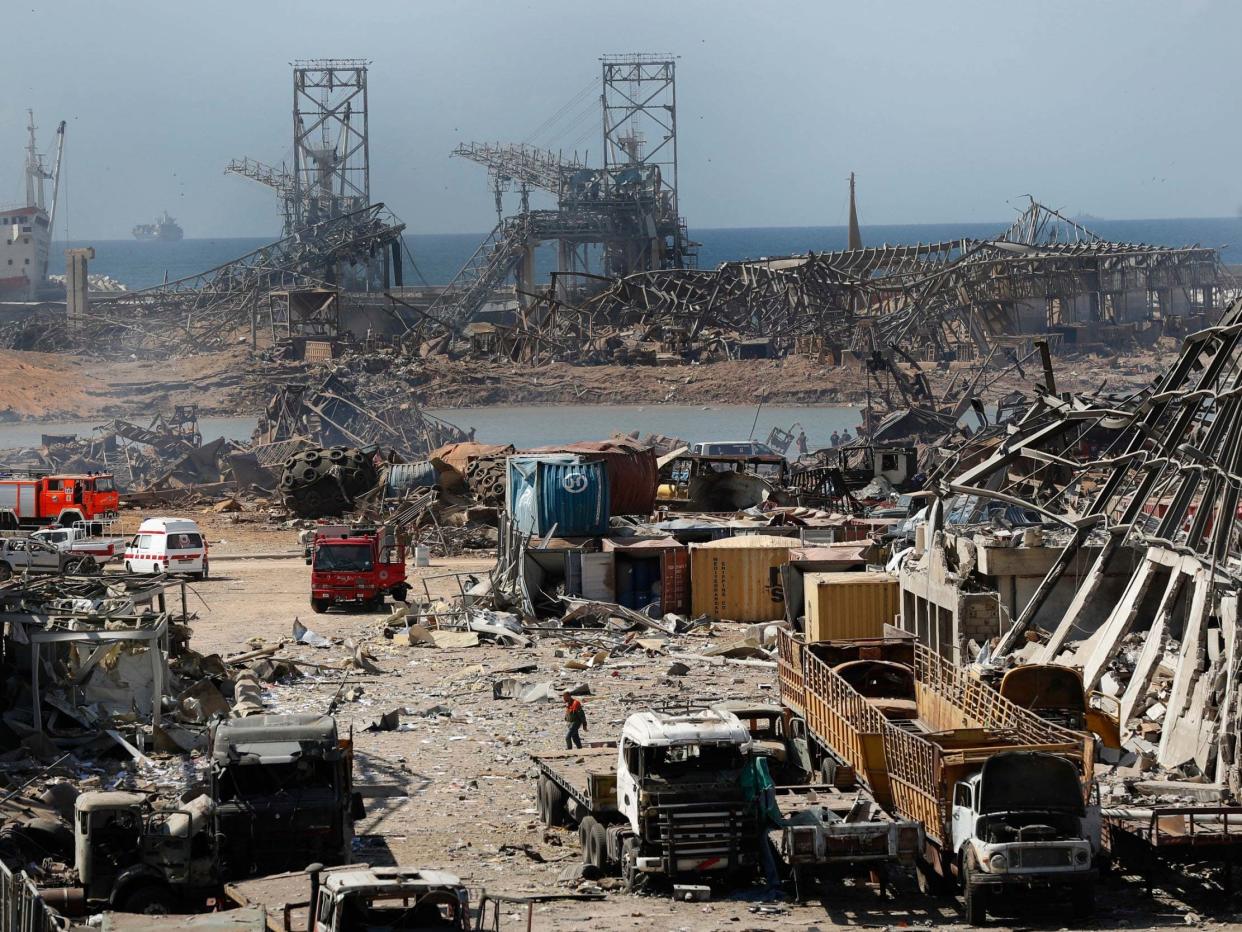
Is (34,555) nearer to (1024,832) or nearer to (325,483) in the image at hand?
(325,483)

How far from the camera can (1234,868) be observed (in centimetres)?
1412

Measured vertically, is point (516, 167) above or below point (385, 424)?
above

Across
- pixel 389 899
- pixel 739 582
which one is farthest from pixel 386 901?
pixel 739 582

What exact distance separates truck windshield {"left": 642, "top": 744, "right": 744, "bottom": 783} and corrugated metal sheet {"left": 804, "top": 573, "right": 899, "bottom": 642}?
37.4 ft

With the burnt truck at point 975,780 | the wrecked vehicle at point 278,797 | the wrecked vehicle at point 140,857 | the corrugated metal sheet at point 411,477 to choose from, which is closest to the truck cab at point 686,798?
the burnt truck at point 975,780

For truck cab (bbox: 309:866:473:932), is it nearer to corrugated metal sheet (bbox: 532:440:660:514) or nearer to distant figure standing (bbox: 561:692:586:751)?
distant figure standing (bbox: 561:692:586:751)

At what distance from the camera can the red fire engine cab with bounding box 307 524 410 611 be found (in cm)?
3056

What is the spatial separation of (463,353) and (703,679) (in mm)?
60652

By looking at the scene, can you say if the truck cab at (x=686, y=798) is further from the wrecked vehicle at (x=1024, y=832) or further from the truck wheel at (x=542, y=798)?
the truck wheel at (x=542, y=798)

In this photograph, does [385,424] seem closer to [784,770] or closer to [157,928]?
[784,770]

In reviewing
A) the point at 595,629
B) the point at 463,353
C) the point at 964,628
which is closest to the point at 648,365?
the point at 463,353

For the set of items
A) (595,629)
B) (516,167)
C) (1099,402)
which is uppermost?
(516,167)

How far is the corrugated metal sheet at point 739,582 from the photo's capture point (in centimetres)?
2955

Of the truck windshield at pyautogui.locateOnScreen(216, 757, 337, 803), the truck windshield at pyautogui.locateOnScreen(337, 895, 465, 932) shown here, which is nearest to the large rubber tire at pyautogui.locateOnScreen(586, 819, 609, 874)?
the truck windshield at pyautogui.locateOnScreen(216, 757, 337, 803)
